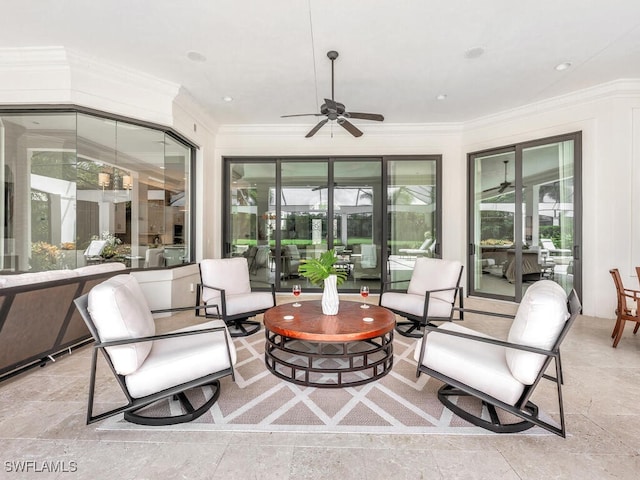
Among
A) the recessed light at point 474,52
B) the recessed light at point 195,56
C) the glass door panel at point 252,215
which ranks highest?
the recessed light at point 195,56

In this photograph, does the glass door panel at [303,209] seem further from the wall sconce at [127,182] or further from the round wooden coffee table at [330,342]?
the round wooden coffee table at [330,342]

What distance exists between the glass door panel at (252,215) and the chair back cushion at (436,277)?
3.08 meters

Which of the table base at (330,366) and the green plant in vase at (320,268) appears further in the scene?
the green plant in vase at (320,268)

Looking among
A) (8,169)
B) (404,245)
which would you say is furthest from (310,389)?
(8,169)

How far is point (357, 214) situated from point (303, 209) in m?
1.08

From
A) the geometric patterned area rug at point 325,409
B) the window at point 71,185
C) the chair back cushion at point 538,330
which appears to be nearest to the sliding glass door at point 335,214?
the window at point 71,185

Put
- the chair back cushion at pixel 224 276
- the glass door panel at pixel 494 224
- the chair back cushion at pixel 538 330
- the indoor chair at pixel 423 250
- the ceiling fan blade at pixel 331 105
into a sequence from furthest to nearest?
the indoor chair at pixel 423 250 → the glass door panel at pixel 494 224 → the chair back cushion at pixel 224 276 → the ceiling fan blade at pixel 331 105 → the chair back cushion at pixel 538 330

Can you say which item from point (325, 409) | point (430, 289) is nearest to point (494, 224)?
point (430, 289)

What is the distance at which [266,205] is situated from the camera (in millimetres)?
6027

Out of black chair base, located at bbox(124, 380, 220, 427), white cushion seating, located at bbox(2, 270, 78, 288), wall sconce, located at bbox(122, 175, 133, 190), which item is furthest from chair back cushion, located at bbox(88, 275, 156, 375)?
wall sconce, located at bbox(122, 175, 133, 190)

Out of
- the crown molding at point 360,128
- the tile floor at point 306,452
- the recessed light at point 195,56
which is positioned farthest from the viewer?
the crown molding at point 360,128

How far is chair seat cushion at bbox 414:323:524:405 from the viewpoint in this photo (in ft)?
5.84

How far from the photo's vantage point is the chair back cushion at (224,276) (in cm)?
379

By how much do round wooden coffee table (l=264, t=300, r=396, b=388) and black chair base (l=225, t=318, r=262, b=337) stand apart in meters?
0.70
